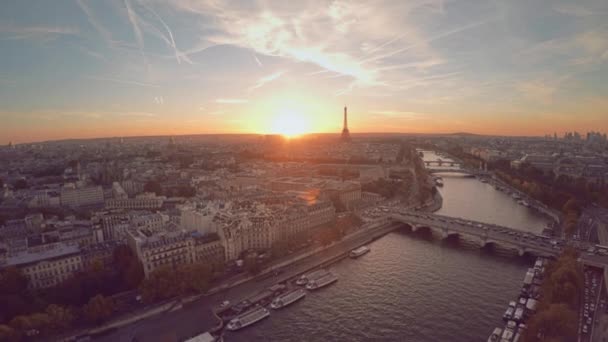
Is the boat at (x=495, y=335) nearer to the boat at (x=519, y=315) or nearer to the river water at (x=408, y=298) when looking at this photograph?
the river water at (x=408, y=298)

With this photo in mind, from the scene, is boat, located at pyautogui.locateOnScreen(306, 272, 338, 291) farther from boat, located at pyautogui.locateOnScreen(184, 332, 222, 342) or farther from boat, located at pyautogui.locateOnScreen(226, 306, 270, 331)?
boat, located at pyautogui.locateOnScreen(184, 332, 222, 342)

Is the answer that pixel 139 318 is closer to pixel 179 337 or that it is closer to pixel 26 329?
pixel 179 337

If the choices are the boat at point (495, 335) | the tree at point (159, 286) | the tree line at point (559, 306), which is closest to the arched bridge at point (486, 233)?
the tree line at point (559, 306)

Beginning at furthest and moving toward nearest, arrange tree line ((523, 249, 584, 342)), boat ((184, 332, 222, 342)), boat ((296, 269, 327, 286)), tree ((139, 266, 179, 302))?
boat ((296, 269, 327, 286)) < tree ((139, 266, 179, 302)) < boat ((184, 332, 222, 342)) < tree line ((523, 249, 584, 342))

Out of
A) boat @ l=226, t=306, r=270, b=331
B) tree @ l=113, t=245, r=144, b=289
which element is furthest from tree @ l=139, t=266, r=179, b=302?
boat @ l=226, t=306, r=270, b=331

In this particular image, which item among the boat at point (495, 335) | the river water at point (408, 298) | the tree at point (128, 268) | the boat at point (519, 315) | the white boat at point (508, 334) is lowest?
the river water at point (408, 298)

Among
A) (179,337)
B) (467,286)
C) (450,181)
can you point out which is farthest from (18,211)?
(450,181)
